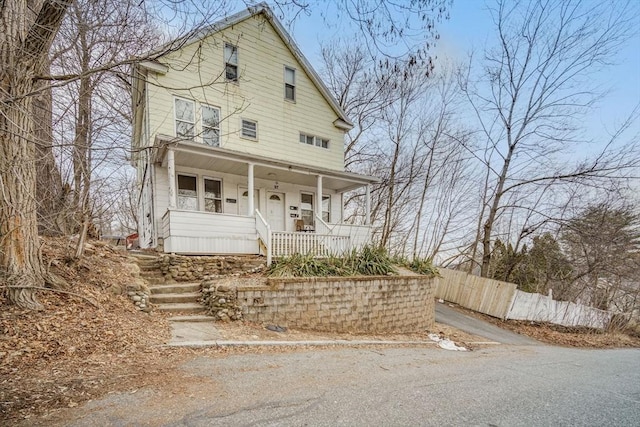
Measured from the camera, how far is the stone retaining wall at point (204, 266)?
705 centimetres

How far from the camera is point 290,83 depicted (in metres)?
11.7

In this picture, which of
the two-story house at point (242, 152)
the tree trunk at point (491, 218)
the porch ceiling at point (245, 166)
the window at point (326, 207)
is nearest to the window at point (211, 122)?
the two-story house at point (242, 152)

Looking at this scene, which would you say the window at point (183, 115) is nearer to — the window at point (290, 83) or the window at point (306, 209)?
the window at point (290, 83)

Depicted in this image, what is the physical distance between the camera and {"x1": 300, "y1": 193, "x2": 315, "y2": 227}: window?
11734 millimetres

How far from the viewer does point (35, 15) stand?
385 cm

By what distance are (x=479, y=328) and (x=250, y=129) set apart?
10214 mm

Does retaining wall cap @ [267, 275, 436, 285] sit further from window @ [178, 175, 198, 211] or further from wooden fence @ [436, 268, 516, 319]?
window @ [178, 175, 198, 211]

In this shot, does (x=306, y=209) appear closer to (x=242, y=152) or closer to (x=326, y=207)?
(x=326, y=207)

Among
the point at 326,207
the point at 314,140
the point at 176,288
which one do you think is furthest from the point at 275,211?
the point at 176,288

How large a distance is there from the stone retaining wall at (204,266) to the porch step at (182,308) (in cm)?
92

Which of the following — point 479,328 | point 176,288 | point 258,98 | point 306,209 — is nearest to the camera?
point 176,288

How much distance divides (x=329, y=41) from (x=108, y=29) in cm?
1513

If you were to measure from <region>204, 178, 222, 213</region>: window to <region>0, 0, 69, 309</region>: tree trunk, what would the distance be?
5.40 m

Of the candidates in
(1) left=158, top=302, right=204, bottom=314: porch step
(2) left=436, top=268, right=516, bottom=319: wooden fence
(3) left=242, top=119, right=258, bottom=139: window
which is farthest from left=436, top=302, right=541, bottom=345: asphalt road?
(3) left=242, top=119, right=258, bottom=139: window
